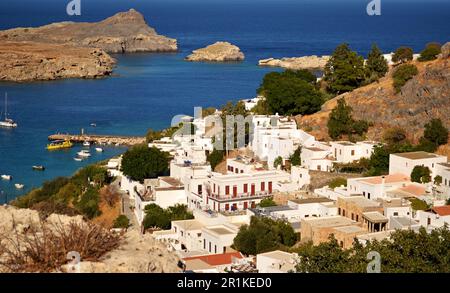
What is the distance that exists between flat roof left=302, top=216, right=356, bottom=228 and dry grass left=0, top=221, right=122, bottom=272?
7.62 metres

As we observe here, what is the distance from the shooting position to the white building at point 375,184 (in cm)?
1404

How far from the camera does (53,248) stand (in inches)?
182

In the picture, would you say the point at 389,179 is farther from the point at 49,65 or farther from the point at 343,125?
the point at 49,65

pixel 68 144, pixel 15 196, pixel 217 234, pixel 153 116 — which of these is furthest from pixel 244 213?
pixel 153 116

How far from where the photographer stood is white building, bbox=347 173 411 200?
46.1 ft

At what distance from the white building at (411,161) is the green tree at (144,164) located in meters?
4.77

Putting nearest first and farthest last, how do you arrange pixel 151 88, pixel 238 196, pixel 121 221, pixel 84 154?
pixel 238 196
pixel 121 221
pixel 84 154
pixel 151 88

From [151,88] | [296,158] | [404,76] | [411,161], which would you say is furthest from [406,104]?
[151,88]

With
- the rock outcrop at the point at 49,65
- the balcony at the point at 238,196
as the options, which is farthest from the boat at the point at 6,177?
the rock outcrop at the point at 49,65

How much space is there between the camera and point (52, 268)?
4.59 metres

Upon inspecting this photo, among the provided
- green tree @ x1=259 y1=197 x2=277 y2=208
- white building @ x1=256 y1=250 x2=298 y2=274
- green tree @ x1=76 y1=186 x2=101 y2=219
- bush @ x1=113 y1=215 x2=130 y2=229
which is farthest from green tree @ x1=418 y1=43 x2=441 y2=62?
white building @ x1=256 y1=250 x2=298 y2=274

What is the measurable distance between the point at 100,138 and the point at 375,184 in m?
16.2

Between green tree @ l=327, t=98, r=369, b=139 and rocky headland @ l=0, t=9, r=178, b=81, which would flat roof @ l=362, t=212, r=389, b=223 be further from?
rocky headland @ l=0, t=9, r=178, b=81

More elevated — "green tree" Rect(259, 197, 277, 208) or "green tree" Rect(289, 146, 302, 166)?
"green tree" Rect(289, 146, 302, 166)
